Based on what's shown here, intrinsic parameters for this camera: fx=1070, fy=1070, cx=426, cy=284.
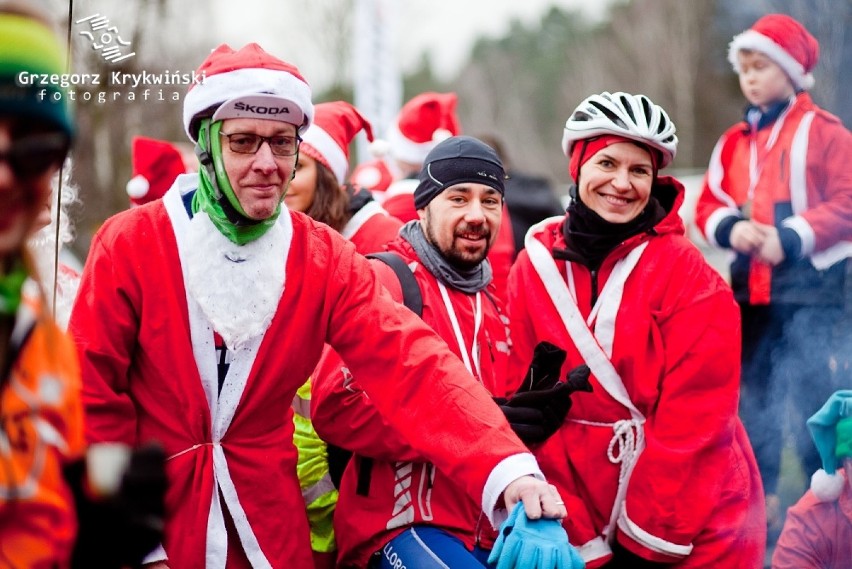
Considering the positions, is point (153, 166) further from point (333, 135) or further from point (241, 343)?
point (241, 343)

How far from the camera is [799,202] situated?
5441mm

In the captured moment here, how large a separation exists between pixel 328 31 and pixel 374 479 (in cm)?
2019

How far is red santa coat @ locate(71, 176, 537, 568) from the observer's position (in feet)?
9.82

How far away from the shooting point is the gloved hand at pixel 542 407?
3566mm

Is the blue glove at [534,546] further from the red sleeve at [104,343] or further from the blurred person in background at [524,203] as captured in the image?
the blurred person in background at [524,203]

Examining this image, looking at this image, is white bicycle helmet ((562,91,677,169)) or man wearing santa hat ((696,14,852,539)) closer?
white bicycle helmet ((562,91,677,169))

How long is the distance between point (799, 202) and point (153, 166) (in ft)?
10.7

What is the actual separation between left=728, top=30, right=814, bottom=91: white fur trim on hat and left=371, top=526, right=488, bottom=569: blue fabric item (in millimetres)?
3294

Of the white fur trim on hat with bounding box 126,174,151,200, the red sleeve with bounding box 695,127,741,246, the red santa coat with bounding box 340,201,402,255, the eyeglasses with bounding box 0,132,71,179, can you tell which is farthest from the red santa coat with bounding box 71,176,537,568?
the red sleeve with bounding box 695,127,741,246

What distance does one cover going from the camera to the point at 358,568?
3752 mm

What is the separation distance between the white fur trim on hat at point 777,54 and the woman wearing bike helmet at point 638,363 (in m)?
1.96

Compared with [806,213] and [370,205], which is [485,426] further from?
[806,213]

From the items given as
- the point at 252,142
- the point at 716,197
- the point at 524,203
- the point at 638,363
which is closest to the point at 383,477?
the point at 638,363

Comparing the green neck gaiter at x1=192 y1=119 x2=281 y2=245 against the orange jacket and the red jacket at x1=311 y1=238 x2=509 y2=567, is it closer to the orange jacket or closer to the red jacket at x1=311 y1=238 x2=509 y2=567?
the red jacket at x1=311 y1=238 x2=509 y2=567
